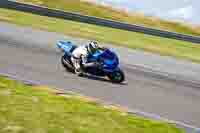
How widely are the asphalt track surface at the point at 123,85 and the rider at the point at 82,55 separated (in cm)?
34

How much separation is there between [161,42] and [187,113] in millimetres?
18847

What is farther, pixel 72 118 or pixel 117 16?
pixel 117 16

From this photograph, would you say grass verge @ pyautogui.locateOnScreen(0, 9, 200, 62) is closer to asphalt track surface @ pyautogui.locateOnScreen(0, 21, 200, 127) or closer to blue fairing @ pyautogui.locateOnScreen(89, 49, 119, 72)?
asphalt track surface @ pyautogui.locateOnScreen(0, 21, 200, 127)

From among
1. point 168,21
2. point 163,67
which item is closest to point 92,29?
point 163,67

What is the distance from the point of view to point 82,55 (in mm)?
14961

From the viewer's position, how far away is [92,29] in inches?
1216

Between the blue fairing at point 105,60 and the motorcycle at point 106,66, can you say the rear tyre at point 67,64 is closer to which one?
Answer: the motorcycle at point 106,66

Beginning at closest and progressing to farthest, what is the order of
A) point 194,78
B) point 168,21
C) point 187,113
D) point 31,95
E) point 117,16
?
point 31,95
point 187,113
point 194,78
point 117,16
point 168,21

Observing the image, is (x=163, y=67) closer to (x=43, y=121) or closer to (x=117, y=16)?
(x=43, y=121)

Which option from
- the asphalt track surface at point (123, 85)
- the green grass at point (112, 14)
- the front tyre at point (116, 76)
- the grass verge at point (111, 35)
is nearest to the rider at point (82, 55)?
the asphalt track surface at point (123, 85)

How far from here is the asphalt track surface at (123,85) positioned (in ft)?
40.5

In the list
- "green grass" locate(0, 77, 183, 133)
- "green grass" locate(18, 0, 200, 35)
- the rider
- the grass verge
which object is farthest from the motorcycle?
"green grass" locate(18, 0, 200, 35)

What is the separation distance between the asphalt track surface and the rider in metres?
0.34

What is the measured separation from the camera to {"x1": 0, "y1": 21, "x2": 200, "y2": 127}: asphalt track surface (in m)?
12.4
